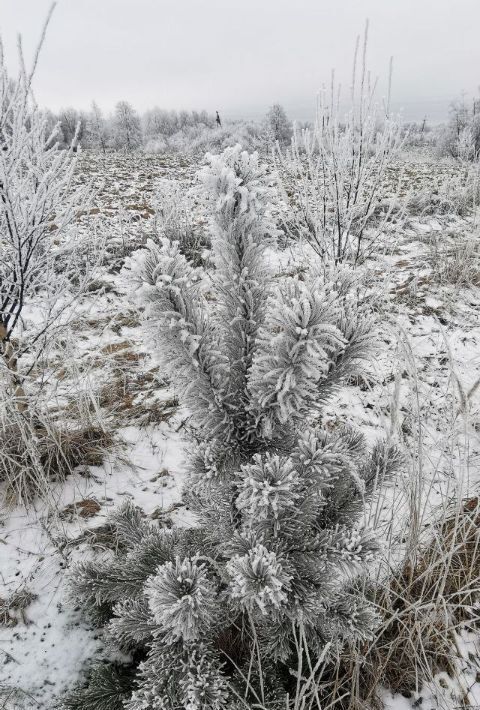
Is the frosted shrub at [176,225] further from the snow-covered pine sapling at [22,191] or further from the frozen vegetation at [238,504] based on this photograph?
the snow-covered pine sapling at [22,191]

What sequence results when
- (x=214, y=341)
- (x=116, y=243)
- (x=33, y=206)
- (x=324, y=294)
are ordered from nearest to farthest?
1. (x=324, y=294)
2. (x=214, y=341)
3. (x=33, y=206)
4. (x=116, y=243)

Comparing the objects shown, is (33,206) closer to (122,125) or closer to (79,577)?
(79,577)

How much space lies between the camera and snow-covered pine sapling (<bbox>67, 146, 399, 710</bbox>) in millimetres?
801

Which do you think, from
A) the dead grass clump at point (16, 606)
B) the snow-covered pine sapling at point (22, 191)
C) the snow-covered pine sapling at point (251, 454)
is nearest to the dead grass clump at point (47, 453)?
the snow-covered pine sapling at point (22, 191)

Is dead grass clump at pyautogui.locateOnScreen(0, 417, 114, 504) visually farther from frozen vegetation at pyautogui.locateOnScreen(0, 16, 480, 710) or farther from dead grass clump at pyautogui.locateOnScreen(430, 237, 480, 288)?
dead grass clump at pyautogui.locateOnScreen(430, 237, 480, 288)

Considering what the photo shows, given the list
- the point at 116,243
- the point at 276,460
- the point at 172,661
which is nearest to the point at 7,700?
the point at 172,661

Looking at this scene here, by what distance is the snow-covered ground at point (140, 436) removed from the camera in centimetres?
162

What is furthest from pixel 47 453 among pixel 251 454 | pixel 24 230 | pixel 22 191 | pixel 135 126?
pixel 135 126

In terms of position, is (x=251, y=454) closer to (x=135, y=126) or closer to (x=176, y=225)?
(x=176, y=225)

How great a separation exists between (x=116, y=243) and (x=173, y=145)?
84.5 ft

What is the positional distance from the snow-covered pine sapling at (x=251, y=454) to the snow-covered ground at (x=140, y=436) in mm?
110

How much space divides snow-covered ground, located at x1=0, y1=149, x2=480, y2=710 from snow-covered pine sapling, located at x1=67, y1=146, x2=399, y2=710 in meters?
0.11

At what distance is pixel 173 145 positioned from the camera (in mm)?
29109

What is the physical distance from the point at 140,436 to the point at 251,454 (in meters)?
2.15
